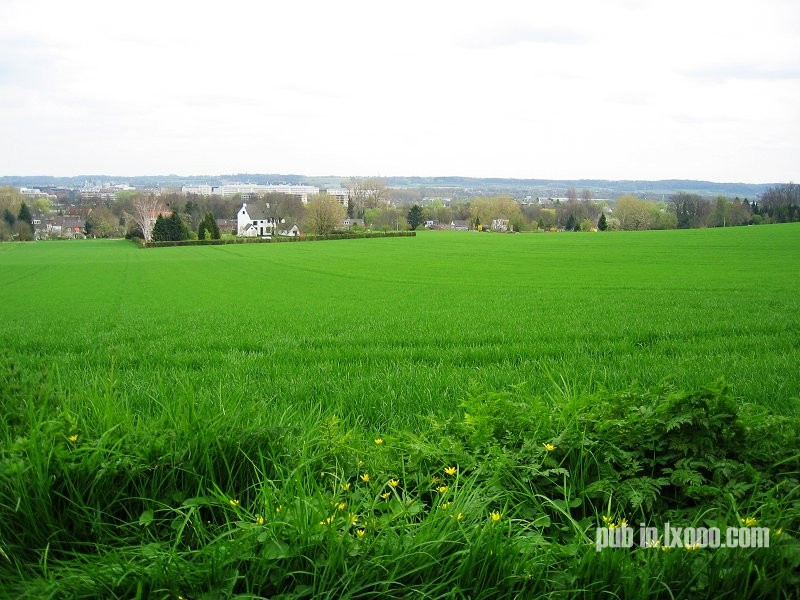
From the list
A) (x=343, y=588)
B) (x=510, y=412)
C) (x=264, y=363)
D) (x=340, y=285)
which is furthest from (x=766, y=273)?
(x=343, y=588)

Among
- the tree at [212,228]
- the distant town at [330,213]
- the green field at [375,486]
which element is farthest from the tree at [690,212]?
the green field at [375,486]

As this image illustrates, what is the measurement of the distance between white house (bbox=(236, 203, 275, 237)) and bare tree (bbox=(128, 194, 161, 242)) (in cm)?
1826

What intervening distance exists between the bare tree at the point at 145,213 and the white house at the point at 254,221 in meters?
18.3

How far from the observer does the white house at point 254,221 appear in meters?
132

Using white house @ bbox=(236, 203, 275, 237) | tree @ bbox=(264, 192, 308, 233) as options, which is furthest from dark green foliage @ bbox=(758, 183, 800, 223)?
white house @ bbox=(236, 203, 275, 237)

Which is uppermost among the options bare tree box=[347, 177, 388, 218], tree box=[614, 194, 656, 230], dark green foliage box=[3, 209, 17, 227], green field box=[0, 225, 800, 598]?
bare tree box=[347, 177, 388, 218]

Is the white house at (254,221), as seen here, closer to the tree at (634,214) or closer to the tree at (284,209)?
the tree at (284,209)

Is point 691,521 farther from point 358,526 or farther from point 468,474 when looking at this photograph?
point 358,526

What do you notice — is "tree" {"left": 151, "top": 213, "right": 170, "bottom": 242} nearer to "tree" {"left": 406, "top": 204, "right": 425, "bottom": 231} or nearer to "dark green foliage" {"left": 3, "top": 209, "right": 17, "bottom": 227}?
"dark green foliage" {"left": 3, "top": 209, "right": 17, "bottom": 227}

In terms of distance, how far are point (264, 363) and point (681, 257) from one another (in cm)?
4487

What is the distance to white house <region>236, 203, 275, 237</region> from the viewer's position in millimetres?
132125

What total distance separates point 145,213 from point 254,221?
33.4 metres

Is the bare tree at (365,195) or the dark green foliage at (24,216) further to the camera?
the bare tree at (365,195)

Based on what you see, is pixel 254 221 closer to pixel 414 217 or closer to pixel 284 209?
pixel 284 209
